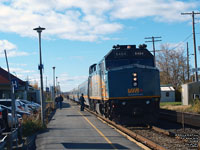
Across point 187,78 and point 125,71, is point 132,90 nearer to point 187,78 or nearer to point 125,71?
point 125,71

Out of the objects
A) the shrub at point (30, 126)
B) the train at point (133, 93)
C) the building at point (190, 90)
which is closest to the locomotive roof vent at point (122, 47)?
the train at point (133, 93)

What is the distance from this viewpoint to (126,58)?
55.4 ft

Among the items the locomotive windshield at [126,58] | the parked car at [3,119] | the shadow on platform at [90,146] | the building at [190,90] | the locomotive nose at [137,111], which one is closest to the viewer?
the shadow on platform at [90,146]

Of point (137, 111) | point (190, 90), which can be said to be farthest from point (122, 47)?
point (190, 90)

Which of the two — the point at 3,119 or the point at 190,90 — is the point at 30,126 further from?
the point at 190,90

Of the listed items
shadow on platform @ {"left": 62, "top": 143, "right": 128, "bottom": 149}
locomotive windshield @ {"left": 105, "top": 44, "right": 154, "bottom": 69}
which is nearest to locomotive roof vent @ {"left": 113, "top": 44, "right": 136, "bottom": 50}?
locomotive windshield @ {"left": 105, "top": 44, "right": 154, "bottom": 69}

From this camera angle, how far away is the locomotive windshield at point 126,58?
1680cm

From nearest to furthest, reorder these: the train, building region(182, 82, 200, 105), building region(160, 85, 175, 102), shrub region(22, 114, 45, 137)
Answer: shrub region(22, 114, 45, 137) < the train < building region(182, 82, 200, 105) < building region(160, 85, 175, 102)

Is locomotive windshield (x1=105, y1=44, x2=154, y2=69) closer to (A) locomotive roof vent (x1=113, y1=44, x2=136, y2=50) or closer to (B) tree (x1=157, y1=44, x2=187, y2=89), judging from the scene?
(A) locomotive roof vent (x1=113, y1=44, x2=136, y2=50)

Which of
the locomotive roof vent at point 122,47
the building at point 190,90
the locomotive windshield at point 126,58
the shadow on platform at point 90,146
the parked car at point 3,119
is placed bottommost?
the shadow on platform at point 90,146

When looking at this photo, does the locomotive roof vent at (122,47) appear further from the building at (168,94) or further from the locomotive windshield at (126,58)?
the building at (168,94)

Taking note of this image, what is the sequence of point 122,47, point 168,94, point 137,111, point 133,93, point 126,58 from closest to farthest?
point 137,111 < point 133,93 < point 126,58 < point 122,47 < point 168,94

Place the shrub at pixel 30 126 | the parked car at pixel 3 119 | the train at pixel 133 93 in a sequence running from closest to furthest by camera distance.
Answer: the parked car at pixel 3 119 → the shrub at pixel 30 126 → the train at pixel 133 93

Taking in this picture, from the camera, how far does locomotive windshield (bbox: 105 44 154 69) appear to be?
16797mm
